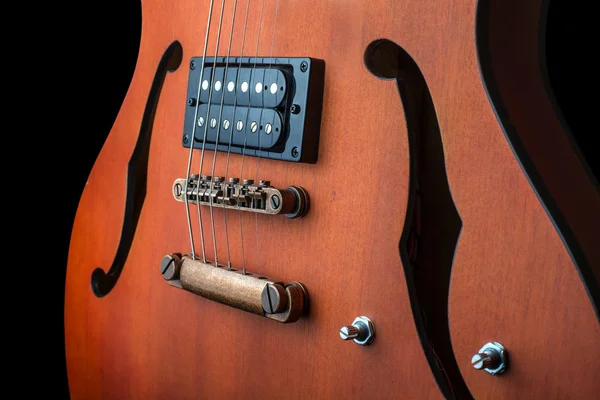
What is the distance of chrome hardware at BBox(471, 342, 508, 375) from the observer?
0.72 meters

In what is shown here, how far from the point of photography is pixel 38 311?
5.34 feet

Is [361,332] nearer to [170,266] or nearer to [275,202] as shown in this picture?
[275,202]

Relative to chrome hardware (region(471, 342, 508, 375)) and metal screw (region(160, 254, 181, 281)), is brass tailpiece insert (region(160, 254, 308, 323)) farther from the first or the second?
chrome hardware (region(471, 342, 508, 375))

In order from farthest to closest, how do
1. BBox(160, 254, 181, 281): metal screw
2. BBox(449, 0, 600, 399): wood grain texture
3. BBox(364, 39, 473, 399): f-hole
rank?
BBox(160, 254, 181, 281): metal screw < BBox(364, 39, 473, 399): f-hole < BBox(449, 0, 600, 399): wood grain texture

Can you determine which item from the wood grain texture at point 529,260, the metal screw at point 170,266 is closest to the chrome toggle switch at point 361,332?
the wood grain texture at point 529,260

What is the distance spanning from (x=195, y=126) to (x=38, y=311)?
2.63 feet

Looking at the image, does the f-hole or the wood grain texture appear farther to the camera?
the f-hole

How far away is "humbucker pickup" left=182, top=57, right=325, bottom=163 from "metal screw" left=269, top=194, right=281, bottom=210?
1.9 inches

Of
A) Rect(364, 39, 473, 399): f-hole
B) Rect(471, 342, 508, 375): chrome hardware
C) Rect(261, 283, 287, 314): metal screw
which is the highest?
Rect(364, 39, 473, 399): f-hole

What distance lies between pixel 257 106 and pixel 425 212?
9.8 inches

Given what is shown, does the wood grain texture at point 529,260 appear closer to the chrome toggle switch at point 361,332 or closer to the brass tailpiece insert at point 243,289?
the chrome toggle switch at point 361,332

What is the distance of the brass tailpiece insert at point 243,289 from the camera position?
90 centimetres

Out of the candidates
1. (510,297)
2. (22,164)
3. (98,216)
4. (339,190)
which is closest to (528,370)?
(510,297)

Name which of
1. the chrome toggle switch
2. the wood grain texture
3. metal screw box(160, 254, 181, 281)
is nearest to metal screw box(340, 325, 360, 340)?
the chrome toggle switch
